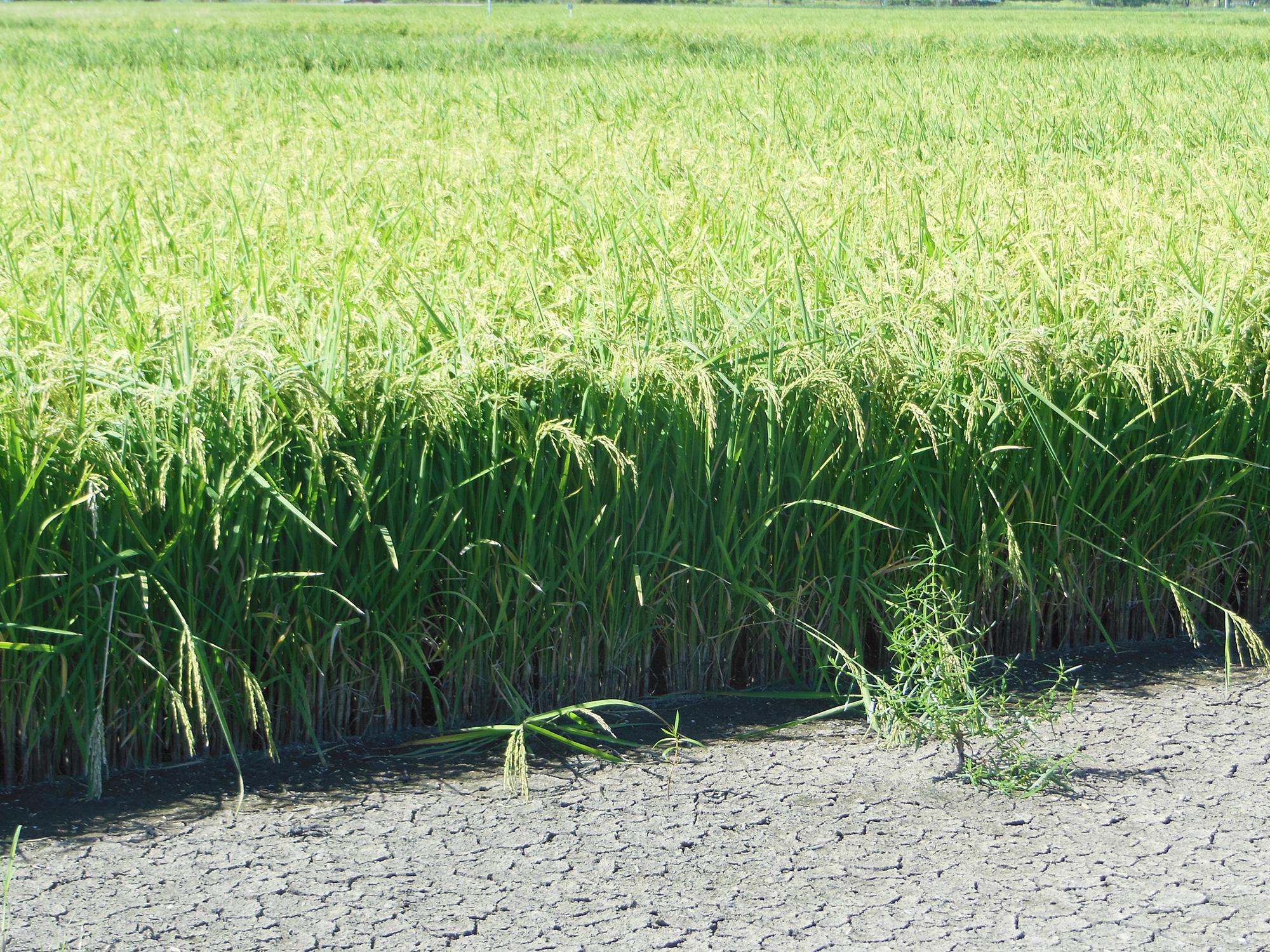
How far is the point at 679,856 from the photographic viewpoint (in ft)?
5.58

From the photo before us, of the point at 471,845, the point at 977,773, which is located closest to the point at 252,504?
the point at 471,845

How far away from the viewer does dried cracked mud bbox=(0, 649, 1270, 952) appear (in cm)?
154

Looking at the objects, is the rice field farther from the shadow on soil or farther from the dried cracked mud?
the dried cracked mud

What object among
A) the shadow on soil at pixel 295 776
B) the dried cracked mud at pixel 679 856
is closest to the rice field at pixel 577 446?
the shadow on soil at pixel 295 776

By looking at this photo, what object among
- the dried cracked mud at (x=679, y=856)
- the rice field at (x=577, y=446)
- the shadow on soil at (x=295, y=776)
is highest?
the rice field at (x=577, y=446)

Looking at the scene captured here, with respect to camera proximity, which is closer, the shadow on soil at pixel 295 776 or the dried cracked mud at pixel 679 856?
the dried cracked mud at pixel 679 856

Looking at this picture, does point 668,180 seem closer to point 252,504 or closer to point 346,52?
point 252,504

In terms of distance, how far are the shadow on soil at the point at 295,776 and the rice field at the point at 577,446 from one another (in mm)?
Answer: 50

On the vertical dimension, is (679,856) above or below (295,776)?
below

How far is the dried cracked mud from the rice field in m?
0.16

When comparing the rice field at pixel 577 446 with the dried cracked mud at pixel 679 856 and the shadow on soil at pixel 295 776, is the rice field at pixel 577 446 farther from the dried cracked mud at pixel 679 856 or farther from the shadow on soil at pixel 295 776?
the dried cracked mud at pixel 679 856

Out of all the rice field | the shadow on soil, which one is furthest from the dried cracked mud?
the rice field

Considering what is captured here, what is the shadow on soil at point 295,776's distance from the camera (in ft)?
5.81

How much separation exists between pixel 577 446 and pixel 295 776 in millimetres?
670
